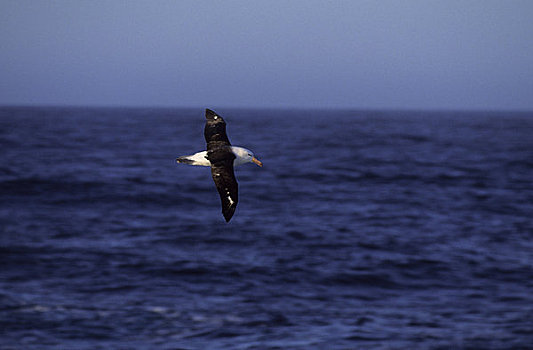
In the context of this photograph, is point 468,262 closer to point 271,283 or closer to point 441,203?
point 271,283

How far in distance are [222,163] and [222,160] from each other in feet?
0.26

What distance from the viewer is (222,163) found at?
29.0ft

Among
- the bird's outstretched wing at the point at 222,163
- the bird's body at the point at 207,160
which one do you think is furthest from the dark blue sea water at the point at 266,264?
the bird's body at the point at 207,160

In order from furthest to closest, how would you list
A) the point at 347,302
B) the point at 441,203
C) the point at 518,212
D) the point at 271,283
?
the point at 441,203, the point at 518,212, the point at 271,283, the point at 347,302

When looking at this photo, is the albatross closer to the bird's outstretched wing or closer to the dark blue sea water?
the bird's outstretched wing

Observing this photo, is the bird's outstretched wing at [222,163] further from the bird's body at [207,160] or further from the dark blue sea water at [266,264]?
the dark blue sea water at [266,264]

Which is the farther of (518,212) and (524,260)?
(518,212)

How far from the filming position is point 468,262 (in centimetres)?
3838

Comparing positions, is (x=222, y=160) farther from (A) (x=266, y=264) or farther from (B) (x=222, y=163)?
(A) (x=266, y=264)

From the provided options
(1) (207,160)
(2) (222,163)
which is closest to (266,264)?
(1) (207,160)

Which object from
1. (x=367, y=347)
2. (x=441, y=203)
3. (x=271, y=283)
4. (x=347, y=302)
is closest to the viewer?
(x=367, y=347)

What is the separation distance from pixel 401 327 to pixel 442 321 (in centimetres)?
231

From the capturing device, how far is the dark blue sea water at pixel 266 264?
27.6 m

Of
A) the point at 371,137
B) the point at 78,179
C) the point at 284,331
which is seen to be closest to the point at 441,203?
the point at 284,331
